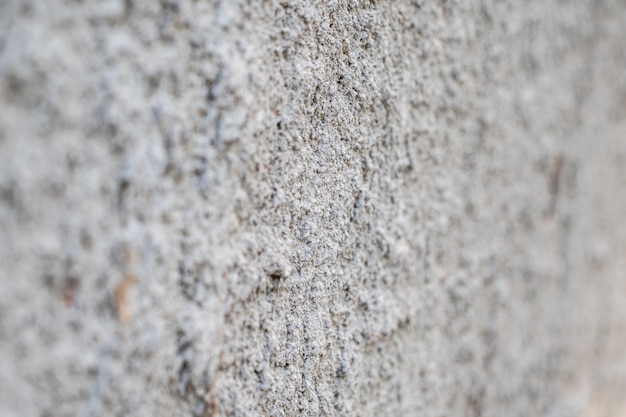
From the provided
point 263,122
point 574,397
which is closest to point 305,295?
A: point 263,122

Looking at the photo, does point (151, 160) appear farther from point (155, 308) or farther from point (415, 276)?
point (415, 276)

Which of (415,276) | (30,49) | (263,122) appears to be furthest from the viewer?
(415,276)

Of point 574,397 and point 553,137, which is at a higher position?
point 553,137

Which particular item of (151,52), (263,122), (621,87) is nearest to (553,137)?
(621,87)

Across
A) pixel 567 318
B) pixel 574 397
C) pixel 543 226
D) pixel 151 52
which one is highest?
pixel 151 52

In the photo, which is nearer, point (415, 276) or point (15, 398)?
point (15, 398)

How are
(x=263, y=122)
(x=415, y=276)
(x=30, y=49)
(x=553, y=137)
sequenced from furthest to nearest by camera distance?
1. (x=553, y=137)
2. (x=415, y=276)
3. (x=263, y=122)
4. (x=30, y=49)
